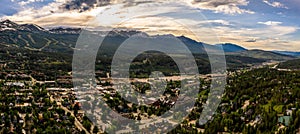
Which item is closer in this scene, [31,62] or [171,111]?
[171,111]

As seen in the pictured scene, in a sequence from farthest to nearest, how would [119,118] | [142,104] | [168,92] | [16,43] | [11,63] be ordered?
[16,43] → [11,63] → [168,92] → [142,104] → [119,118]

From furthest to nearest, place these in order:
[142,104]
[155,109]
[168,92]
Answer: [168,92], [142,104], [155,109]

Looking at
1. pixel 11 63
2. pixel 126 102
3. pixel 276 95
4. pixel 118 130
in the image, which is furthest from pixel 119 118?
pixel 11 63

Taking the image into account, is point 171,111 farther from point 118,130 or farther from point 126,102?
point 118,130

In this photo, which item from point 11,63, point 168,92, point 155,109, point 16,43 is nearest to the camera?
point 155,109

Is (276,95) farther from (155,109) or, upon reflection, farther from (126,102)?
(126,102)

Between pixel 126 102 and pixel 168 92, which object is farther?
pixel 168 92

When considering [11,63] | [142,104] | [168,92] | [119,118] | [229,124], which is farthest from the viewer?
[11,63]

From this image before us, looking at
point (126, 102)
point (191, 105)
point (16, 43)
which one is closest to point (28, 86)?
point (126, 102)

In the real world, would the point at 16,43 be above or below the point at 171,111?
above
